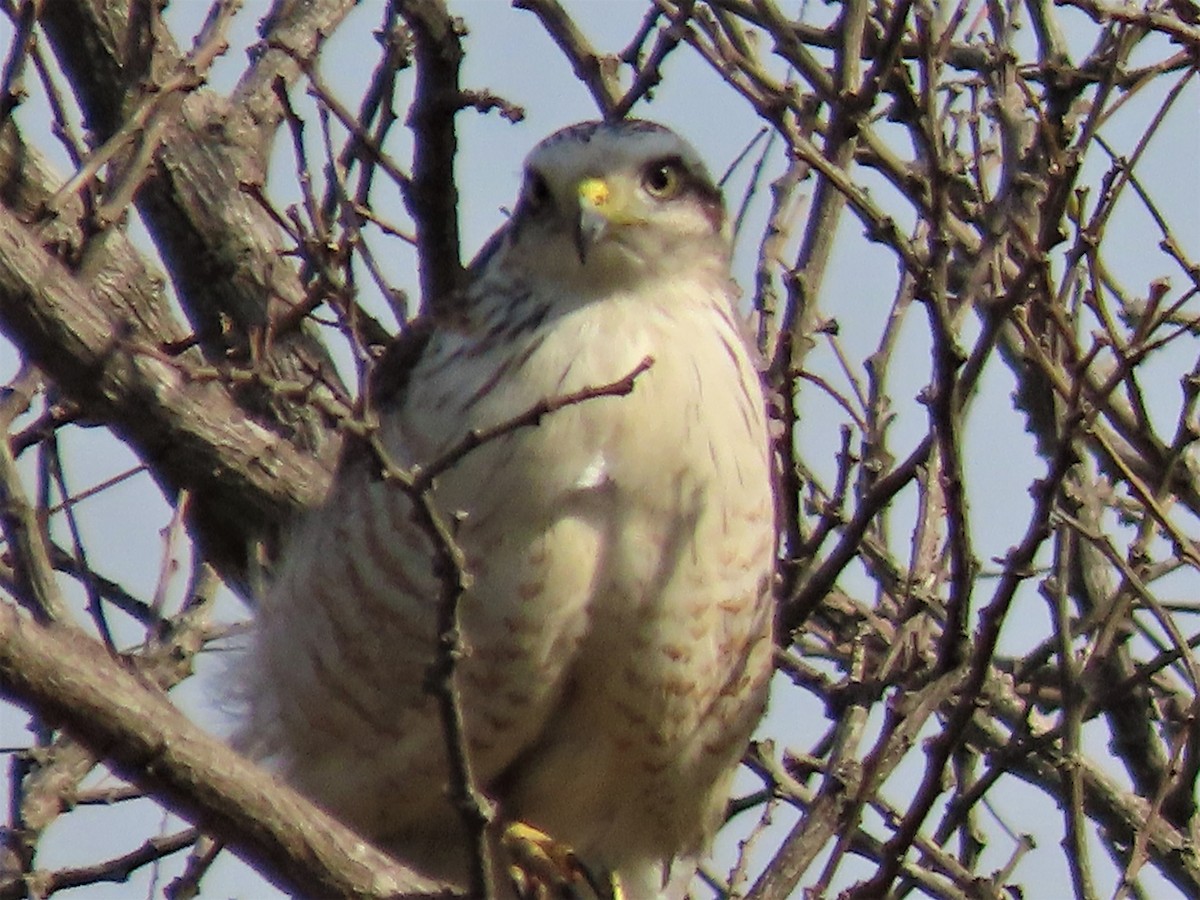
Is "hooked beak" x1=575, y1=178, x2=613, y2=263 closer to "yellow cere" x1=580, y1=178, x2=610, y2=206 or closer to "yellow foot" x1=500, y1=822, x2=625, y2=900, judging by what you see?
"yellow cere" x1=580, y1=178, x2=610, y2=206

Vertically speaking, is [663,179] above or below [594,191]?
above

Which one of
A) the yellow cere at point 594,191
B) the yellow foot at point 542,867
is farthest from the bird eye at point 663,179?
the yellow foot at point 542,867

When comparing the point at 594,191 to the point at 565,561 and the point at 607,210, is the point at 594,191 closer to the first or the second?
the point at 607,210

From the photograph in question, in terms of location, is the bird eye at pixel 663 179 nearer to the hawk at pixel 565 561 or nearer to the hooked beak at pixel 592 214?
the hawk at pixel 565 561

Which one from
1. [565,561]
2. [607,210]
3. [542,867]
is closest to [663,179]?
[607,210]

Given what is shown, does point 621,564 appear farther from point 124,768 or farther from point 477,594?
point 124,768

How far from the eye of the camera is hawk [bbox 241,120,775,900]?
4059 mm

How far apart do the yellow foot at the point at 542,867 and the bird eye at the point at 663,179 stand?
1.37m

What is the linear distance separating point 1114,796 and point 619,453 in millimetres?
1656

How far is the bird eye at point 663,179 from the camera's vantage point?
4.50 meters

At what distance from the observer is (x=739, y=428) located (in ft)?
14.0

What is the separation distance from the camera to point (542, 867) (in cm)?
433

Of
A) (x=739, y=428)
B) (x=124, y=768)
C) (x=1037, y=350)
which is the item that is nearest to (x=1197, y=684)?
(x=1037, y=350)

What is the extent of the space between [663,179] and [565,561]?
0.96 m
